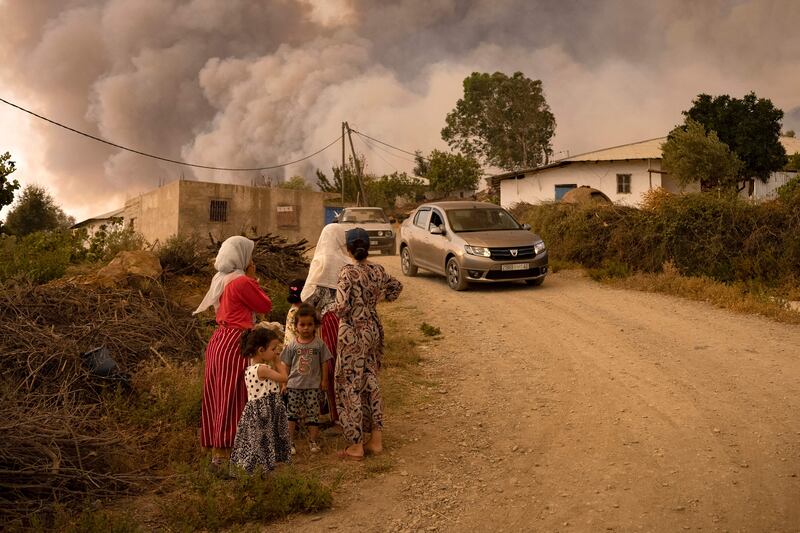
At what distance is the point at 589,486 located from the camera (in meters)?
4.86

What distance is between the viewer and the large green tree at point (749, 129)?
35.1 metres

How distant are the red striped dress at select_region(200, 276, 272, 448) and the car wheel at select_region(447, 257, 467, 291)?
9321 mm

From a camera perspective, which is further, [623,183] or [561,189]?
[561,189]

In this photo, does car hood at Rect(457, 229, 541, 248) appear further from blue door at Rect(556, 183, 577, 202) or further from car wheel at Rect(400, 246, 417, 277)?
blue door at Rect(556, 183, 577, 202)

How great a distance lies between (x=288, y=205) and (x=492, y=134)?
1593 inches

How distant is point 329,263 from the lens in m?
6.09

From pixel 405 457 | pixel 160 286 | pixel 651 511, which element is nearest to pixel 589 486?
pixel 651 511

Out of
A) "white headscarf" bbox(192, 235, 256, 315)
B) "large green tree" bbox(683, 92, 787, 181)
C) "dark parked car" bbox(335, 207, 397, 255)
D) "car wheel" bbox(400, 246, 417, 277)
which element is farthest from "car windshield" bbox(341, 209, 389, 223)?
"large green tree" bbox(683, 92, 787, 181)

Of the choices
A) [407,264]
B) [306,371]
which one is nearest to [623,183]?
[407,264]

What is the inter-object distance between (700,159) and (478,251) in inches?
902

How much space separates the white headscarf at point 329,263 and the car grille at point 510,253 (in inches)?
322

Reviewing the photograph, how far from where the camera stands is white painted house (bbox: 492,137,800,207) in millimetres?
36062

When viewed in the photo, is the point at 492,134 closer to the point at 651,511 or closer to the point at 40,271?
the point at 40,271

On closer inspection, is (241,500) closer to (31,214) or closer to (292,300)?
(292,300)
